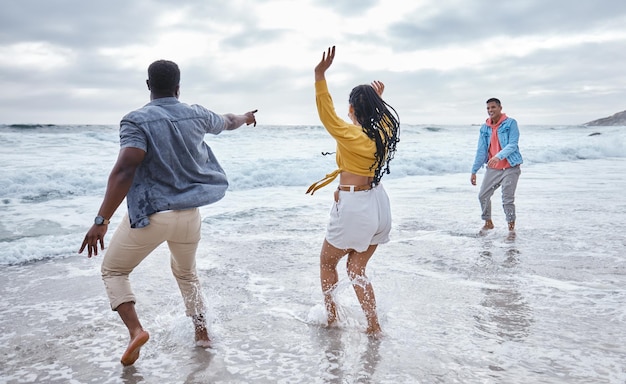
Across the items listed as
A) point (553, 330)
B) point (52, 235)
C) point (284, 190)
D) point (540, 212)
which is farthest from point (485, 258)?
point (284, 190)

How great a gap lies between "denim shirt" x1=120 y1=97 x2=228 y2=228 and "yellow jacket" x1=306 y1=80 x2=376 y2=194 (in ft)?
2.63

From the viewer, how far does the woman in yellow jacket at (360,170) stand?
353 cm

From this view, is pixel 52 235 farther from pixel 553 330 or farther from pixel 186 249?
pixel 553 330

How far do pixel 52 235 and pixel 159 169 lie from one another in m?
5.43

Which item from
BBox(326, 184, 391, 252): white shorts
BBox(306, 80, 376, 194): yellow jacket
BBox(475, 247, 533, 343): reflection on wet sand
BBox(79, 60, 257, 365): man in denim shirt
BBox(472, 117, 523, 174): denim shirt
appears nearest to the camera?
BBox(79, 60, 257, 365): man in denim shirt

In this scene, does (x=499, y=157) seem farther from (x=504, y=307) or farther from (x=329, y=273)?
(x=329, y=273)

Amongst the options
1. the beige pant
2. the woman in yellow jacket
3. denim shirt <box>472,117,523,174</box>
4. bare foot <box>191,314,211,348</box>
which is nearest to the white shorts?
the woman in yellow jacket

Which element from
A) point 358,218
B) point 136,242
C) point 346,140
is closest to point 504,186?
point 358,218

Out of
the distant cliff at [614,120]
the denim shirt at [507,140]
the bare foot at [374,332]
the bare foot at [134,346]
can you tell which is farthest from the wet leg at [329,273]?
the distant cliff at [614,120]

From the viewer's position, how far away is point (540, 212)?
9789 mm

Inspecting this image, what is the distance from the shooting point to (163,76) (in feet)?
10.8

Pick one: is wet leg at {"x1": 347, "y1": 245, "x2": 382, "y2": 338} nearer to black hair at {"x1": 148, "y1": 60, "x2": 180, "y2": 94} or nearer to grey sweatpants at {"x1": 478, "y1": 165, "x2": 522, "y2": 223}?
black hair at {"x1": 148, "y1": 60, "x2": 180, "y2": 94}

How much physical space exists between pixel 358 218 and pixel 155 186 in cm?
139

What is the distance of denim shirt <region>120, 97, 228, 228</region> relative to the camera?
3111mm
